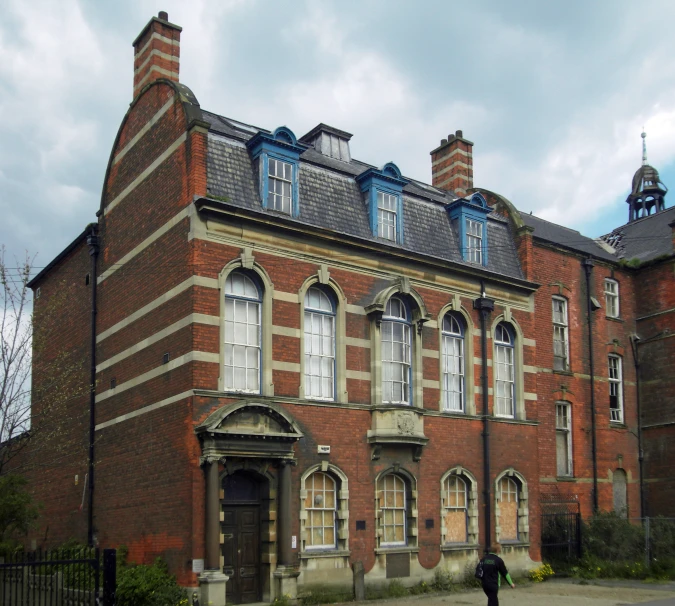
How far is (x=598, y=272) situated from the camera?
3111cm

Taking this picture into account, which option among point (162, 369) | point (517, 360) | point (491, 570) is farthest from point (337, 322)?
point (491, 570)

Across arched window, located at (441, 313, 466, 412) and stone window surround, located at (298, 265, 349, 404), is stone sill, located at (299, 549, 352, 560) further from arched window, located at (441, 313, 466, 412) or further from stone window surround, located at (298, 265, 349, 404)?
arched window, located at (441, 313, 466, 412)

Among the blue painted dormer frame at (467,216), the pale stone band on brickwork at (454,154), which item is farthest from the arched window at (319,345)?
the pale stone band on brickwork at (454,154)

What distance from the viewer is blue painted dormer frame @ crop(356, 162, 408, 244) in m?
23.3

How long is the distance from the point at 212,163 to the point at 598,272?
1653 centimetres

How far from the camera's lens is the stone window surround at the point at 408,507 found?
21484 millimetres

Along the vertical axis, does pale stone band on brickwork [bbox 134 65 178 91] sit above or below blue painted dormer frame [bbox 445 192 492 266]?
above

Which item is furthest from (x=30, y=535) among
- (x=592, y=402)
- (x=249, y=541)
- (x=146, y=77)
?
(x=592, y=402)

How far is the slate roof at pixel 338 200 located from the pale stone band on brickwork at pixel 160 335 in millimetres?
2811

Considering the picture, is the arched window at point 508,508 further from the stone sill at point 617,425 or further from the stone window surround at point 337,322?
the stone sill at point 617,425

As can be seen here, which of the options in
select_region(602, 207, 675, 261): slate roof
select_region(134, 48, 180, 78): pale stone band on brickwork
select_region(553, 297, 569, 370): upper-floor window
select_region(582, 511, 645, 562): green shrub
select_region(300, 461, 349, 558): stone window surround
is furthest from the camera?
select_region(602, 207, 675, 261): slate roof

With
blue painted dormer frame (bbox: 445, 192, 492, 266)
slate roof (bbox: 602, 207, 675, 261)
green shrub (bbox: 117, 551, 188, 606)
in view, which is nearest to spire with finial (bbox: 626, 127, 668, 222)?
slate roof (bbox: 602, 207, 675, 261)

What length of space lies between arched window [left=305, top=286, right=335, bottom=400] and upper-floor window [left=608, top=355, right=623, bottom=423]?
13574 mm

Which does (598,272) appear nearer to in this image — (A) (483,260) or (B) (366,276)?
(A) (483,260)
